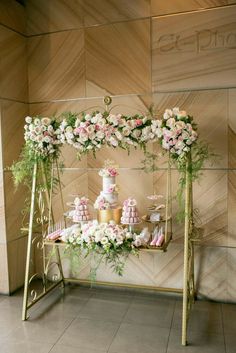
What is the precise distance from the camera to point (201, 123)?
9.94 feet

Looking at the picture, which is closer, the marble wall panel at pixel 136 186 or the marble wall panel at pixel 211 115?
the marble wall panel at pixel 211 115

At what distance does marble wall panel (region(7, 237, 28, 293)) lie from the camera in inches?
131

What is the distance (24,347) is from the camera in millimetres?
2428

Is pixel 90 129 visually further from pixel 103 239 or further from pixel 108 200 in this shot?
pixel 103 239

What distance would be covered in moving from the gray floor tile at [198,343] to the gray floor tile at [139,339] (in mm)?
59

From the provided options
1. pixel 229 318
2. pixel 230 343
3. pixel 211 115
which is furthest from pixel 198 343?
pixel 211 115

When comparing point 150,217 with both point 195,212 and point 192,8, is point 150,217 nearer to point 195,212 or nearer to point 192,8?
point 195,212

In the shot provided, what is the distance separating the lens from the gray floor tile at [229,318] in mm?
2652

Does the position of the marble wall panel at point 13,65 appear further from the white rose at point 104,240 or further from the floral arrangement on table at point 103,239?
the white rose at point 104,240

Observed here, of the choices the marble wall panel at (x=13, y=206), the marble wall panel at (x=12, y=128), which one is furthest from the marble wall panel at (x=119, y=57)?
the marble wall panel at (x=13, y=206)

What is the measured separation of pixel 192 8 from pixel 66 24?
1.28 metres

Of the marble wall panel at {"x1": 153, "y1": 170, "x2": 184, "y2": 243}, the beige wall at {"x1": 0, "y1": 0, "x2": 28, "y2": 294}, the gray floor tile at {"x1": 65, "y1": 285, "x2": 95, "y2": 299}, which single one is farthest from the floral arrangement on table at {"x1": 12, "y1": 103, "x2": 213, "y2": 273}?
the gray floor tile at {"x1": 65, "y1": 285, "x2": 95, "y2": 299}

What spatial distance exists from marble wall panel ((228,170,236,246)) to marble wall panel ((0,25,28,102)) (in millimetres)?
2300

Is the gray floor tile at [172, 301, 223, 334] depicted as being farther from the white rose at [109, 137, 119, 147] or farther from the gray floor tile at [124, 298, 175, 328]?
the white rose at [109, 137, 119, 147]
